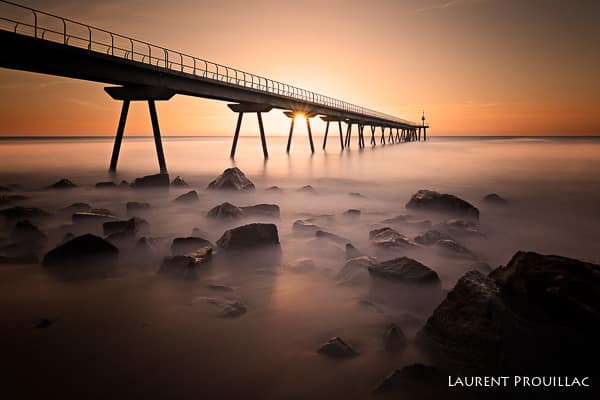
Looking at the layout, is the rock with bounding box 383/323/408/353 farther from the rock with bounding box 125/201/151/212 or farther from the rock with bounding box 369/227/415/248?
the rock with bounding box 125/201/151/212

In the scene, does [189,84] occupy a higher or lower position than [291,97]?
lower

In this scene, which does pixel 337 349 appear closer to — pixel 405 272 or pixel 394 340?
pixel 394 340

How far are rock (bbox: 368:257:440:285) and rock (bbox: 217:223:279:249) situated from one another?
6.56 ft

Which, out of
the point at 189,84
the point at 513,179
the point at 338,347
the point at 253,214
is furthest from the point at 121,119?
the point at 513,179

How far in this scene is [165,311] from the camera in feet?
11.9

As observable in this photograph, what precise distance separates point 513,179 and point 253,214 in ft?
54.3

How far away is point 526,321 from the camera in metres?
2.67

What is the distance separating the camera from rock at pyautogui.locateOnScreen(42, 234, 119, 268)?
15.6ft

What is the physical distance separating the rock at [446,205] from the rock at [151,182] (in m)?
9.93

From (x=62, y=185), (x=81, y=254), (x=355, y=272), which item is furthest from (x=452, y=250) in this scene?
(x=62, y=185)

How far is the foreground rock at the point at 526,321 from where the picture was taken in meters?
2.47

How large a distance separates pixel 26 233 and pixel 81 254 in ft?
7.95

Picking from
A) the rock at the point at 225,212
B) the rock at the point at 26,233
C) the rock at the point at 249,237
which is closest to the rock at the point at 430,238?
the rock at the point at 249,237

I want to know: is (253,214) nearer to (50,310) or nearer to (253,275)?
(253,275)
